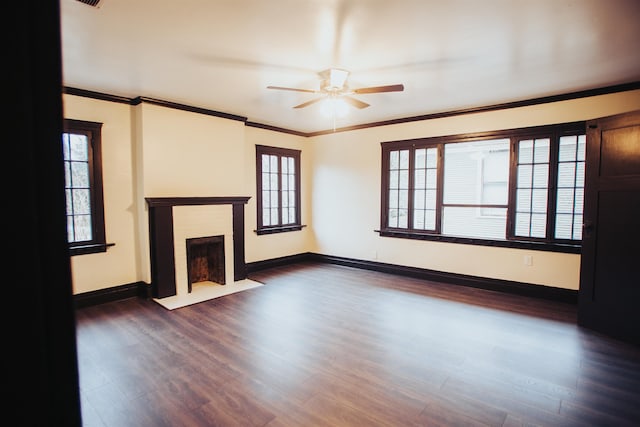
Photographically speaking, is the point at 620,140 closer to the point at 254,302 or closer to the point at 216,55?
the point at 216,55

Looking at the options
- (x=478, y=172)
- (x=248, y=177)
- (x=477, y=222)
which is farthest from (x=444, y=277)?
(x=248, y=177)

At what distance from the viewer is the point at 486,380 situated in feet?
8.29

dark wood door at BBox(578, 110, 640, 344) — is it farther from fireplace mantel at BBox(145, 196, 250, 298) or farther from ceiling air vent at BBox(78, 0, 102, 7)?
fireplace mantel at BBox(145, 196, 250, 298)

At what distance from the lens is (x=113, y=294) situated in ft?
14.0

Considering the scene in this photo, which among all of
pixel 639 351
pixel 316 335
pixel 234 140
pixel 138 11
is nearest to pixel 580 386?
pixel 639 351

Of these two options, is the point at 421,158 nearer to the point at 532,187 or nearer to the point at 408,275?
the point at 532,187

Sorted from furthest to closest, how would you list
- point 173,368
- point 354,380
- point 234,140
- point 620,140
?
point 234,140, point 620,140, point 173,368, point 354,380

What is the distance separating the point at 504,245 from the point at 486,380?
255 cm

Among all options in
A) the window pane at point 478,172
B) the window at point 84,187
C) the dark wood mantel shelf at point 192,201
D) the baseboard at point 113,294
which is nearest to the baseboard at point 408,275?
the baseboard at point 113,294

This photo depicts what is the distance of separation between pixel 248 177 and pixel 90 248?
2.48 m

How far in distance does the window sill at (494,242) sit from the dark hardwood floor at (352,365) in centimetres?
70

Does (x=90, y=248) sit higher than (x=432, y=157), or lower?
lower

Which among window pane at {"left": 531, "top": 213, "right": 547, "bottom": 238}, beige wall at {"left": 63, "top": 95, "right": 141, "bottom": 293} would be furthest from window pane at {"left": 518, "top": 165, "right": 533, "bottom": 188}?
beige wall at {"left": 63, "top": 95, "right": 141, "bottom": 293}

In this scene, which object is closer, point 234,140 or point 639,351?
point 639,351
